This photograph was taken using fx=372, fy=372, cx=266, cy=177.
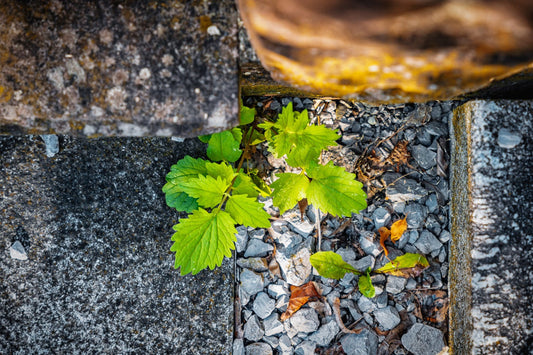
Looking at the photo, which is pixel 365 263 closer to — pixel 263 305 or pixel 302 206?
pixel 302 206

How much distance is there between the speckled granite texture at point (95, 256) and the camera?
1.67 m

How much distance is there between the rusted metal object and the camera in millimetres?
877

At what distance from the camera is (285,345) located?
1812mm

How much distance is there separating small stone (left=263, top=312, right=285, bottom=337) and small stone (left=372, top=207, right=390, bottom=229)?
67 cm

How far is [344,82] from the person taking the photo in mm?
1028

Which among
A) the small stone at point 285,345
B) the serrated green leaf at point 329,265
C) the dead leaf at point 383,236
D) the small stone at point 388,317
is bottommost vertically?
the small stone at point 285,345

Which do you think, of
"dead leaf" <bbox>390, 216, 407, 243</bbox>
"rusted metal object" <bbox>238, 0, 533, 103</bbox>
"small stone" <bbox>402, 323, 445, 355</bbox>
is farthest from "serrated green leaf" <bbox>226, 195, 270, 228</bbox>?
"small stone" <bbox>402, 323, 445, 355</bbox>

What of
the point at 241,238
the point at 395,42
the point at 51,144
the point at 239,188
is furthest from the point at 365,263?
the point at 51,144

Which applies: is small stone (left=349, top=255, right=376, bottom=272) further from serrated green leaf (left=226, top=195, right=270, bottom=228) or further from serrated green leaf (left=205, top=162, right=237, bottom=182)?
serrated green leaf (left=205, top=162, right=237, bottom=182)

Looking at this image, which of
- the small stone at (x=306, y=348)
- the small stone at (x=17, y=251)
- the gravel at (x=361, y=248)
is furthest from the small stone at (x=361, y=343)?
the small stone at (x=17, y=251)

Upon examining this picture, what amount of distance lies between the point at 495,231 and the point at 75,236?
5.96 ft

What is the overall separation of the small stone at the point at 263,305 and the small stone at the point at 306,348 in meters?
0.22

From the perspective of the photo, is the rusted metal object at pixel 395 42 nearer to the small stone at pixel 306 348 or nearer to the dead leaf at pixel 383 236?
the dead leaf at pixel 383 236

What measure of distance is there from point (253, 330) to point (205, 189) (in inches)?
30.7
